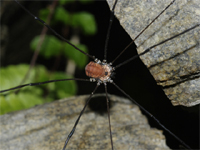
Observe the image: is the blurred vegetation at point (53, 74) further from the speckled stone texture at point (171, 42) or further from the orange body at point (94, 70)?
the speckled stone texture at point (171, 42)

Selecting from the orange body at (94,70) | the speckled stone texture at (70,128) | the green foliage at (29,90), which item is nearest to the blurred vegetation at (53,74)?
the green foliage at (29,90)

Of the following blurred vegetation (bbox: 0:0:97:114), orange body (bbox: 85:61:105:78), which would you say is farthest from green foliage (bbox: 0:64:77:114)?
orange body (bbox: 85:61:105:78)

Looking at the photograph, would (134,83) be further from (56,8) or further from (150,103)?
(56,8)

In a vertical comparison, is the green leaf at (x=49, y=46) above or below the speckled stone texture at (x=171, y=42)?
above

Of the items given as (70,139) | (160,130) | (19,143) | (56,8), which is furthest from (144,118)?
(56,8)

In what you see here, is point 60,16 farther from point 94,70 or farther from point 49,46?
point 94,70

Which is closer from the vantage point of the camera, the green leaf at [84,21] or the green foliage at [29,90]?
the green foliage at [29,90]
